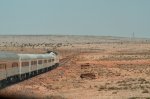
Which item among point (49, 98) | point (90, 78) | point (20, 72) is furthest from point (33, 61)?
point (49, 98)

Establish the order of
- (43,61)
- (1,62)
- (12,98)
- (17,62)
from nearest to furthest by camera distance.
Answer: (12,98)
(1,62)
(17,62)
(43,61)

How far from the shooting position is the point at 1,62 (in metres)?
35.8

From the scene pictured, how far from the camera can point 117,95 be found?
32500 mm

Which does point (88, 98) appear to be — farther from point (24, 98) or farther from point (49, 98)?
point (24, 98)

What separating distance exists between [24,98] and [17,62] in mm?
19510

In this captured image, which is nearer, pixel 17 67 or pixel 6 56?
pixel 6 56

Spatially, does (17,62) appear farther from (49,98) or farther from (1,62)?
(49,98)

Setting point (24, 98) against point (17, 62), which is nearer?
point (24, 98)

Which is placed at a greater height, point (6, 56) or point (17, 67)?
point (6, 56)

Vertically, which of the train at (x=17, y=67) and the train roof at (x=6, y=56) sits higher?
the train roof at (x=6, y=56)

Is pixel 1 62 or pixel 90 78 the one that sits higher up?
pixel 1 62

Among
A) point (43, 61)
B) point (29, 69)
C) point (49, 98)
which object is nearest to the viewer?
point (49, 98)

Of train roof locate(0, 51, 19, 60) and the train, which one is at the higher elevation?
train roof locate(0, 51, 19, 60)

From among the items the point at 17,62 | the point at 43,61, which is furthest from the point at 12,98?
the point at 43,61
